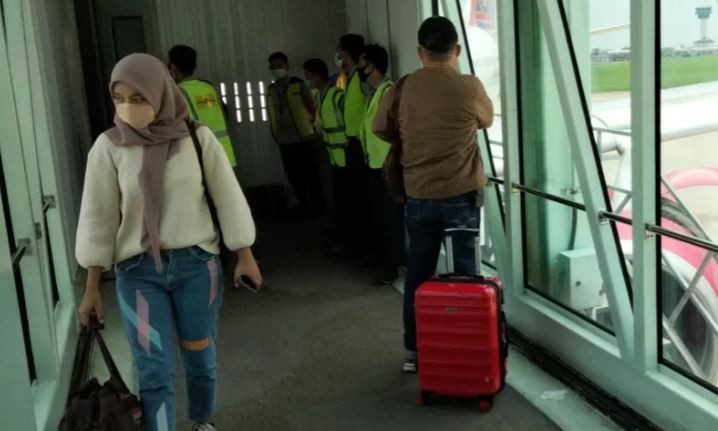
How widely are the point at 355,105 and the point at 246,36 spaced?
2657 millimetres

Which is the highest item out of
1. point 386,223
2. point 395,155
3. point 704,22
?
point 704,22

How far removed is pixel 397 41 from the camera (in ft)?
18.9

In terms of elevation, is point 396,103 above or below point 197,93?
below

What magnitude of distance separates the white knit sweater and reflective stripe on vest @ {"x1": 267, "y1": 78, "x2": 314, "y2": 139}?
16.3 feet

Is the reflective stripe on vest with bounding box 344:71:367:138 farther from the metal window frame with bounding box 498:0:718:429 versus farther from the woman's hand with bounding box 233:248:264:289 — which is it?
the woman's hand with bounding box 233:248:264:289

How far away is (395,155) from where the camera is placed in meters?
4.03

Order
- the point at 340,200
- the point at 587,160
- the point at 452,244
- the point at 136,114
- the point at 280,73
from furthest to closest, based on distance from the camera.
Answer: the point at 280,73, the point at 340,200, the point at 452,244, the point at 587,160, the point at 136,114

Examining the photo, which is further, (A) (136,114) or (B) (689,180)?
(B) (689,180)

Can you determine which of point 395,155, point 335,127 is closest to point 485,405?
point 395,155

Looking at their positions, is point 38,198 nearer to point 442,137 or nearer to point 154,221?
point 154,221

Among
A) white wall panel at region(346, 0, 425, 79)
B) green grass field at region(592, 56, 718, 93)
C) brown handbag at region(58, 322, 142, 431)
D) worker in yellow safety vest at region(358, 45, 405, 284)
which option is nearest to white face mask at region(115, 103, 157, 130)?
brown handbag at region(58, 322, 142, 431)

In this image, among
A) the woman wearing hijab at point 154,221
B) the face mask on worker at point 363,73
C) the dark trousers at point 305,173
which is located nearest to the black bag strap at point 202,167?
the woman wearing hijab at point 154,221

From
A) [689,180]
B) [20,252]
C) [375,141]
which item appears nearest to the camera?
[689,180]

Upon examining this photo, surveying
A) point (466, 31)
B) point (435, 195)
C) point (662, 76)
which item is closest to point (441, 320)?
point (435, 195)
